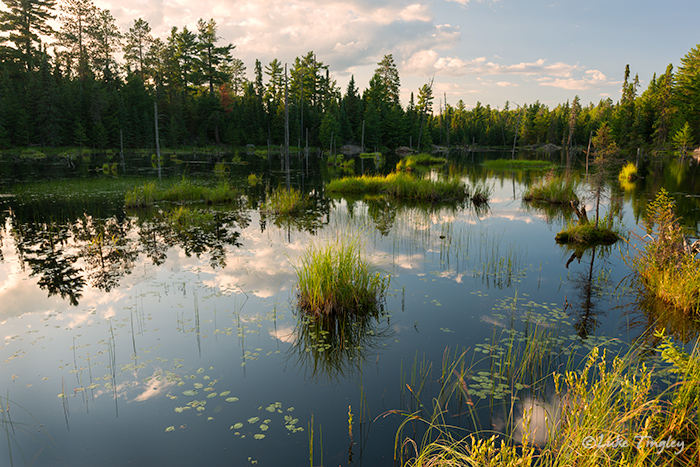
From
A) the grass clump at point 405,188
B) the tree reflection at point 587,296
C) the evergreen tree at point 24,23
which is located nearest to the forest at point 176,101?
the evergreen tree at point 24,23

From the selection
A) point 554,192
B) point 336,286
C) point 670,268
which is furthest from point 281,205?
point 554,192

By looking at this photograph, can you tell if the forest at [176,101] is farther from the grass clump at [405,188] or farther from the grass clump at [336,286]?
the grass clump at [336,286]

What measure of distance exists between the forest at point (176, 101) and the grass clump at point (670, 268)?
4858 cm

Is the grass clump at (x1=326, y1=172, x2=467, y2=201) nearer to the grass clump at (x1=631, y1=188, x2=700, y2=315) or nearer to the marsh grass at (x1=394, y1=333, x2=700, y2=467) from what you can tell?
the grass clump at (x1=631, y1=188, x2=700, y2=315)

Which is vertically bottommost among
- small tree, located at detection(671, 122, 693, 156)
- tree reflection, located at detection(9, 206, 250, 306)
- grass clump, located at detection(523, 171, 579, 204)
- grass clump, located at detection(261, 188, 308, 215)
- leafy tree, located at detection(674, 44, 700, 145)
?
tree reflection, located at detection(9, 206, 250, 306)

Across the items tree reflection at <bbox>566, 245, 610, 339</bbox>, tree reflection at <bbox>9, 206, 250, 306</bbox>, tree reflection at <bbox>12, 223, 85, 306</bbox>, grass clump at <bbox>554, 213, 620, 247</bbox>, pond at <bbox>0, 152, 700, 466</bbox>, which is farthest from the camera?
grass clump at <bbox>554, 213, 620, 247</bbox>

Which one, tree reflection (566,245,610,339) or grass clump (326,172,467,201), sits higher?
grass clump (326,172,467,201)

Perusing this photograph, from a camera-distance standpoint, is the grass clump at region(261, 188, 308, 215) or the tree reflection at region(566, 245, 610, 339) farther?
the grass clump at region(261, 188, 308, 215)

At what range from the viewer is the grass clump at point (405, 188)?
1998 cm

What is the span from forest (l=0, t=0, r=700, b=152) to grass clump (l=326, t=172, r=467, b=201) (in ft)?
106

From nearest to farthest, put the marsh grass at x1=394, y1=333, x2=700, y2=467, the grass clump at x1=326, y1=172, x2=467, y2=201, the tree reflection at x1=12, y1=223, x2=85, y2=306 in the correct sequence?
the marsh grass at x1=394, y1=333, x2=700, y2=467 → the tree reflection at x1=12, y1=223, x2=85, y2=306 → the grass clump at x1=326, y1=172, x2=467, y2=201

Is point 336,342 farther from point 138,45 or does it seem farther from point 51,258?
point 138,45

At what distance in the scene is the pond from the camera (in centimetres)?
407

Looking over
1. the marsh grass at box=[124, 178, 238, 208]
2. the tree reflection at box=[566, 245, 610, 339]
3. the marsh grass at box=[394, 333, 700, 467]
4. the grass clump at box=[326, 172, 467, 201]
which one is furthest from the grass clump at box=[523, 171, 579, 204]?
the marsh grass at box=[394, 333, 700, 467]
